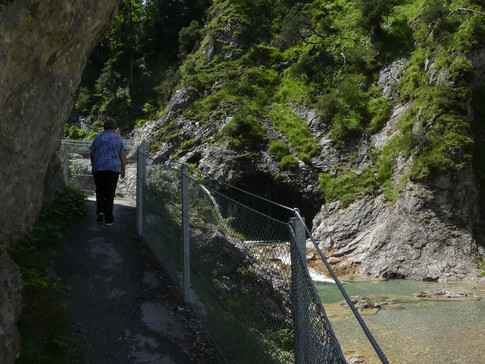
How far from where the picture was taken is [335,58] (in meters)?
22.3

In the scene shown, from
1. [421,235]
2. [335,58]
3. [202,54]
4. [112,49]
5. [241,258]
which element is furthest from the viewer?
[112,49]

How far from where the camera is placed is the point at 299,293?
3016mm

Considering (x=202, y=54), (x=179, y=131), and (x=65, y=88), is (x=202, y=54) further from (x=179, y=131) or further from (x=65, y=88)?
(x=65, y=88)

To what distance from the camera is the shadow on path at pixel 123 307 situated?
4.63m

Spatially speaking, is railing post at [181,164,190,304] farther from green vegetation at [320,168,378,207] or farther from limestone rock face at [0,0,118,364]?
green vegetation at [320,168,378,207]

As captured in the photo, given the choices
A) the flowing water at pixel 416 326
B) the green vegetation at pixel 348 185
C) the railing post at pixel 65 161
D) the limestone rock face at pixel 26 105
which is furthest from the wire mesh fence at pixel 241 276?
the green vegetation at pixel 348 185

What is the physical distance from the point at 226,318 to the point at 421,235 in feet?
38.1

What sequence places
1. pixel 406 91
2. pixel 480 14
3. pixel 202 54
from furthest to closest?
pixel 202 54 → pixel 406 91 → pixel 480 14

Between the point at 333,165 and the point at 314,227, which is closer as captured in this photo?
the point at 314,227

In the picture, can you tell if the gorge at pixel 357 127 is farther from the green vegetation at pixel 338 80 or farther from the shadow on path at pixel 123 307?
the shadow on path at pixel 123 307

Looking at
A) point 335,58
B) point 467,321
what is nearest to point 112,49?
point 335,58

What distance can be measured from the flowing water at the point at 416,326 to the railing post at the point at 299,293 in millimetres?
5732

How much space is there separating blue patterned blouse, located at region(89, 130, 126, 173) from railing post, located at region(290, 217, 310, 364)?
17.4 ft

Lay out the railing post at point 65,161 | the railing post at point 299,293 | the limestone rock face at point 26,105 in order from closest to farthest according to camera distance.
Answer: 1. the railing post at point 299,293
2. the limestone rock face at point 26,105
3. the railing post at point 65,161
